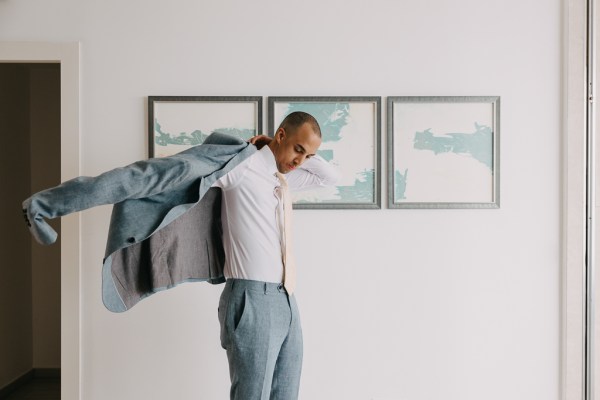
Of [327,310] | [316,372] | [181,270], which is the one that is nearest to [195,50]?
[181,270]

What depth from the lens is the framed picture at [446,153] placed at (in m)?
2.44

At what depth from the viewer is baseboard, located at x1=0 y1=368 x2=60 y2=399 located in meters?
3.43

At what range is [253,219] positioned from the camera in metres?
1.86

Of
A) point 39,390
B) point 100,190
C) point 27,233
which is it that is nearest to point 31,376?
point 39,390

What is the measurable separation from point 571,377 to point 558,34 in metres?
1.56

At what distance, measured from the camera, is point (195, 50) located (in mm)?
2432

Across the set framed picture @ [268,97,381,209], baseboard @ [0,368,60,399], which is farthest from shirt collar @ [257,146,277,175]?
baseboard @ [0,368,60,399]

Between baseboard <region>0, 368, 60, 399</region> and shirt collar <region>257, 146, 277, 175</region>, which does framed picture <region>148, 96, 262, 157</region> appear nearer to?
shirt collar <region>257, 146, 277, 175</region>

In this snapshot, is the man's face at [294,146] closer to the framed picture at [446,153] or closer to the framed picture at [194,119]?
the framed picture at [194,119]

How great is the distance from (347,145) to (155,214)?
1024 millimetres

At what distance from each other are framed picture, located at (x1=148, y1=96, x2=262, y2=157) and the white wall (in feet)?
0.18

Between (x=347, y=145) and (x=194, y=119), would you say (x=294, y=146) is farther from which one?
(x=194, y=119)

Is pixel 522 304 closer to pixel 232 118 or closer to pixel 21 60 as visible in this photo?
pixel 232 118

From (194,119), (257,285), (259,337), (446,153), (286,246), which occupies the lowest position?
(259,337)
